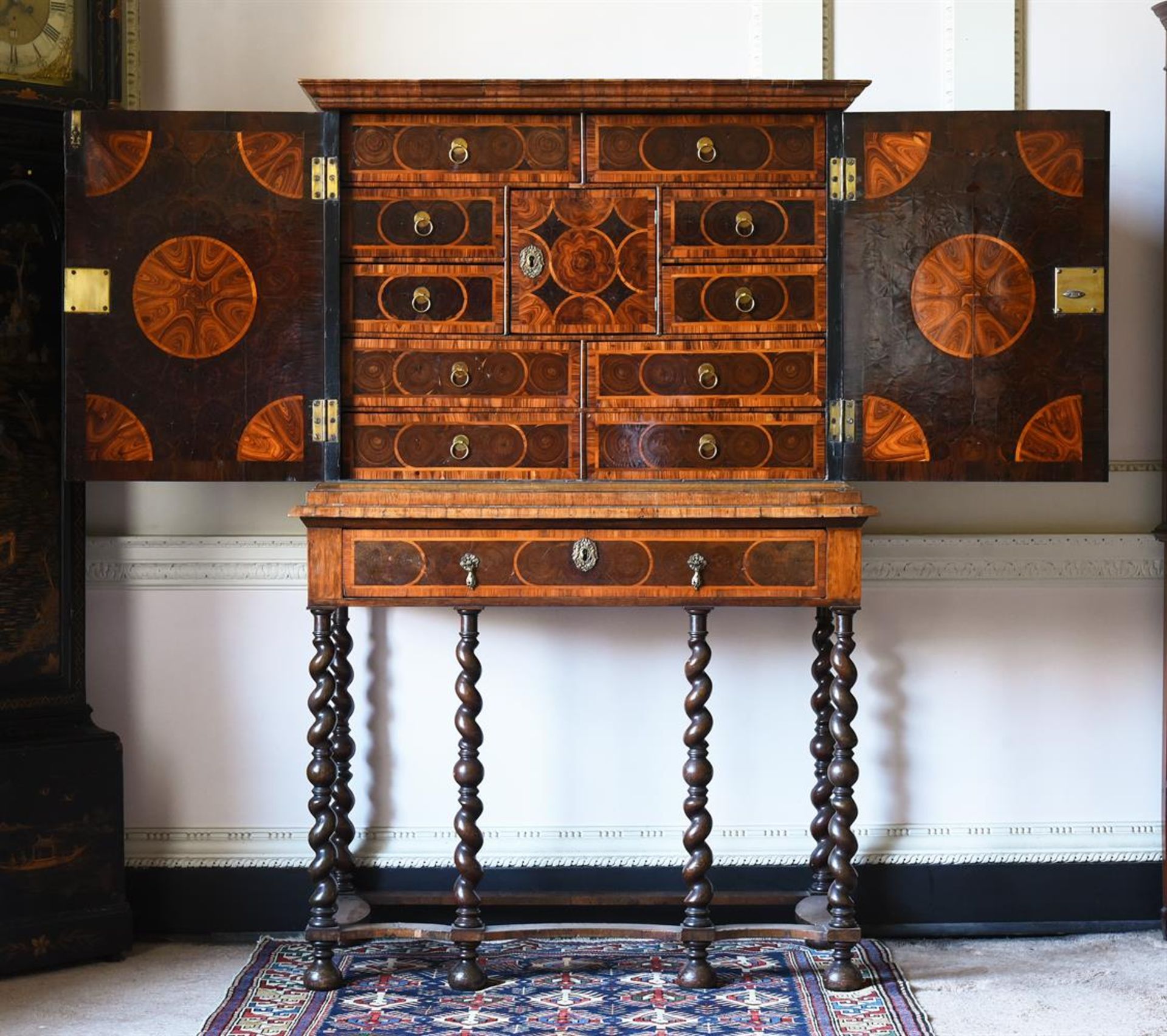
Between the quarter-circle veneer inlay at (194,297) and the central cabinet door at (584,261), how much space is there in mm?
683

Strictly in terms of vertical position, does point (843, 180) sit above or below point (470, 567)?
above

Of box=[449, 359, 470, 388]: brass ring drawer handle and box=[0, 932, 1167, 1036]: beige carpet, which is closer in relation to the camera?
box=[0, 932, 1167, 1036]: beige carpet

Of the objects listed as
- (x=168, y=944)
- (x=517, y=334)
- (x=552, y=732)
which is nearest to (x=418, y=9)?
(x=517, y=334)

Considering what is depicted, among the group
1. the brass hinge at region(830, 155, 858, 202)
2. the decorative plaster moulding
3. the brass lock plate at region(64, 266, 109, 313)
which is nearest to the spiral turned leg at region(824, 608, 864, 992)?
the decorative plaster moulding

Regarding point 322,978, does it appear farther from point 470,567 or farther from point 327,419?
point 327,419

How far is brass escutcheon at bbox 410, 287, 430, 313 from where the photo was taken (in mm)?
3240

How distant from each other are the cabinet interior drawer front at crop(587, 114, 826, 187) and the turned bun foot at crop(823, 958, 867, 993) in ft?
6.42

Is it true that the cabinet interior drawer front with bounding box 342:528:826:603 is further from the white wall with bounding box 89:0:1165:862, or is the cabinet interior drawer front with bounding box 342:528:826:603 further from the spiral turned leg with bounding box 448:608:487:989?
the white wall with bounding box 89:0:1165:862

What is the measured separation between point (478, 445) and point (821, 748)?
126cm

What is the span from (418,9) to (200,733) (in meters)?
2.21

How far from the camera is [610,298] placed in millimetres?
3252

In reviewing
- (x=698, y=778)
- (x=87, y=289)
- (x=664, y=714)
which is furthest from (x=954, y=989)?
(x=87, y=289)

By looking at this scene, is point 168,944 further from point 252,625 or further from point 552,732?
point 552,732

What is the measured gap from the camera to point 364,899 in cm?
356
